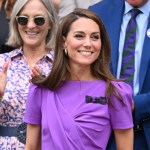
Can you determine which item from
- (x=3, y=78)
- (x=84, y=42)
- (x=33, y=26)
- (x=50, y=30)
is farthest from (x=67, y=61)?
(x=50, y=30)

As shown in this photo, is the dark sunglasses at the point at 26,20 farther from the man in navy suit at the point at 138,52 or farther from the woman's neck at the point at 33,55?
the man in navy suit at the point at 138,52

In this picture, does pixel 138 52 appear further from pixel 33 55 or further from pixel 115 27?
pixel 33 55

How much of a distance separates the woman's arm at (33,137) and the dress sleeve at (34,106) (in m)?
0.05

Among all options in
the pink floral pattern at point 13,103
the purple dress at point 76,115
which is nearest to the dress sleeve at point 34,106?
the purple dress at point 76,115

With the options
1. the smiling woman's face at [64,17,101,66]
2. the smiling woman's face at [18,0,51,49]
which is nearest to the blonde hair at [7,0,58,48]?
the smiling woman's face at [18,0,51,49]

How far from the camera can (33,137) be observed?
3412 millimetres

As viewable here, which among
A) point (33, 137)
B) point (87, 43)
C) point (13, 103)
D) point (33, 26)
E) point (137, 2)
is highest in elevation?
point (137, 2)

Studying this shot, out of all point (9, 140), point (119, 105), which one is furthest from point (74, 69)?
point (9, 140)

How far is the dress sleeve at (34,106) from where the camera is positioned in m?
3.33

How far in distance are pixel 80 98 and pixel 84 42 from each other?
37 cm

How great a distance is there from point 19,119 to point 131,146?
1.02m

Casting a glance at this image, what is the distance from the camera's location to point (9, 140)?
3.90m

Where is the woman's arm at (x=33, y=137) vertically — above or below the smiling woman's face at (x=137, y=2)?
below

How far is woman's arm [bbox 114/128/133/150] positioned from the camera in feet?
10.8
